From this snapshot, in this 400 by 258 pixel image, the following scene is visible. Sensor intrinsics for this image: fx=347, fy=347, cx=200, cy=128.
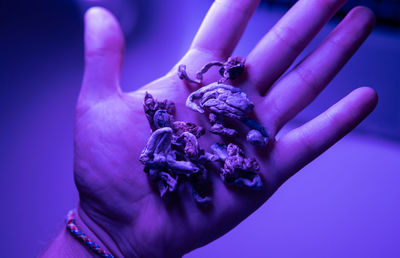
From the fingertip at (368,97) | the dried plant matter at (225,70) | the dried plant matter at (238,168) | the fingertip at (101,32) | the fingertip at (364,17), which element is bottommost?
the dried plant matter at (238,168)

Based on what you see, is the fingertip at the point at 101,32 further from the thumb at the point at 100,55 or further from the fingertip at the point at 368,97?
the fingertip at the point at 368,97

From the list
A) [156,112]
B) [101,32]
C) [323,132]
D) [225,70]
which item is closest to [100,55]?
[101,32]

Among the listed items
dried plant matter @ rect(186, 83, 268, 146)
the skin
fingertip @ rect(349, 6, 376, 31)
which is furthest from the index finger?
fingertip @ rect(349, 6, 376, 31)

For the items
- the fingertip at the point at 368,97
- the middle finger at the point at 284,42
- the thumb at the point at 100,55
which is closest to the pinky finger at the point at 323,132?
the fingertip at the point at 368,97

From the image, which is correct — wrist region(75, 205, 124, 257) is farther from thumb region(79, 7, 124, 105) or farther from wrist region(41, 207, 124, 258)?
thumb region(79, 7, 124, 105)

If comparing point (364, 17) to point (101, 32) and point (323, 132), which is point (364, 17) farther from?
point (101, 32)

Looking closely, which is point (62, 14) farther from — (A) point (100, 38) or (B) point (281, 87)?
(B) point (281, 87)

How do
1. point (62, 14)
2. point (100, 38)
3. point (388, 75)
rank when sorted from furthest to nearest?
point (62, 14)
point (388, 75)
point (100, 38)

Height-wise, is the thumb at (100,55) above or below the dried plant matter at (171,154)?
above

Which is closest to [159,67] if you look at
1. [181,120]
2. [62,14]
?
[62,14]
